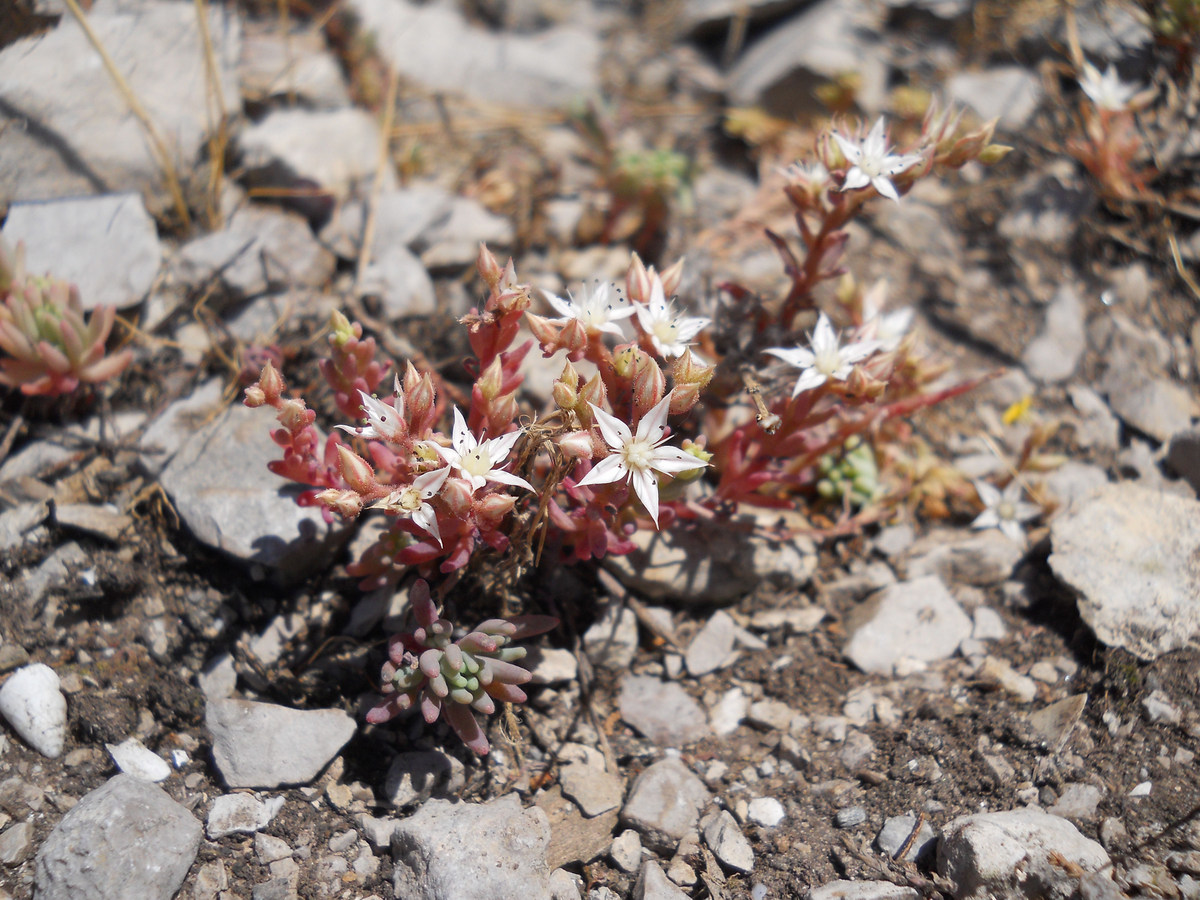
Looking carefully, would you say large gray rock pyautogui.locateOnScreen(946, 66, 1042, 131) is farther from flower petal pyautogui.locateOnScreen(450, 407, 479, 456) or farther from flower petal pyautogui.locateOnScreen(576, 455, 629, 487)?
flower petal pyautogui.locateOnScreen(450, 407, 479, 456)

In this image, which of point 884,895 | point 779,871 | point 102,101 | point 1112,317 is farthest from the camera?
point 1112,317

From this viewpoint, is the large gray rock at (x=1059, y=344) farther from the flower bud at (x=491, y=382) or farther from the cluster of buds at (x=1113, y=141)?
the flower bud at (x=491, y=382)

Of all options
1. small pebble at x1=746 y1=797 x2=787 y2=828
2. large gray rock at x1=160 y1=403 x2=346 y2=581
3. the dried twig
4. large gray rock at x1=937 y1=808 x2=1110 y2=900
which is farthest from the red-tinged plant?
the dried twig

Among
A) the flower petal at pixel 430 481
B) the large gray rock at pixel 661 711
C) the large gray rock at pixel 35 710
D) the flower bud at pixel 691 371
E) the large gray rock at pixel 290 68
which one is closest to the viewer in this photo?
the flower petal at pixel 430 481

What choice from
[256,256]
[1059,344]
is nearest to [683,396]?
[256,256]

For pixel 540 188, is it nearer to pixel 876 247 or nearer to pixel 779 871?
pixel 876 247

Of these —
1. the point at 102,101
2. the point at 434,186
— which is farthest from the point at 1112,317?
the point at 102,101

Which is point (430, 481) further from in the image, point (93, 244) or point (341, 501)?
point (93, 244)

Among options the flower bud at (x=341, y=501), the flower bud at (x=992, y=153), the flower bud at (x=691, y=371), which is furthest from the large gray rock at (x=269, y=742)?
the flower bud at (x=992, y=153)
